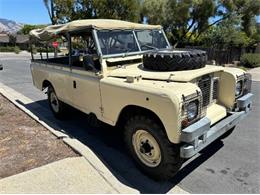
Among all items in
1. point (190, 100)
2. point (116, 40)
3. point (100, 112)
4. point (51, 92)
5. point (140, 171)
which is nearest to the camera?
point (190, 100)

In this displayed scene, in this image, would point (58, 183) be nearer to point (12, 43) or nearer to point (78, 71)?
point (78, 71)

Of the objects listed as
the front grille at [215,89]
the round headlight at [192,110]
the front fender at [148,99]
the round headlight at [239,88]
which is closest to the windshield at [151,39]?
the front fender at [148,99]

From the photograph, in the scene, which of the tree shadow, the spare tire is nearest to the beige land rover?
the spare tire

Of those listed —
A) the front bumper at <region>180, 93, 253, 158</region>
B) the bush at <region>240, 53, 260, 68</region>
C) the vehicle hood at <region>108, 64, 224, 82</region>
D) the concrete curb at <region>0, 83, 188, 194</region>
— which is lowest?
the bush at <region>240, 53, 260, 68</region>

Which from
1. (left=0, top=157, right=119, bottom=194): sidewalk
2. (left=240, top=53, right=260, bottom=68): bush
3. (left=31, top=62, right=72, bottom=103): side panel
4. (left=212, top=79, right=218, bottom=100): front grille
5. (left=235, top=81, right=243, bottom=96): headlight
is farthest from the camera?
(left=240, top=53, right=260, bottom=68): bush

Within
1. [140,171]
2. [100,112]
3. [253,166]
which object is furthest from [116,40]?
[253,166]

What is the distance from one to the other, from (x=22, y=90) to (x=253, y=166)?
8.70 meters

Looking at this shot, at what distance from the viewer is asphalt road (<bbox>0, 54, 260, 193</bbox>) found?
3.59 meters

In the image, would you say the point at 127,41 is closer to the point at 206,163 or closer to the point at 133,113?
the point at 133,113

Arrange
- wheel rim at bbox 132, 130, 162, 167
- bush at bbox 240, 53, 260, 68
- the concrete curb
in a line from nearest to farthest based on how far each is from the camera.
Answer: the concrete curb
wheel rim at bbox 132, 130, 162, 167
bush at bbox 240, 53, 260, 68

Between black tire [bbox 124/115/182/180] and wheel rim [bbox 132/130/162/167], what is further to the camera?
wheel rim [bbox 132/130/162/167]

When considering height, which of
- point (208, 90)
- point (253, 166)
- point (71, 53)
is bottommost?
point (253, 166)

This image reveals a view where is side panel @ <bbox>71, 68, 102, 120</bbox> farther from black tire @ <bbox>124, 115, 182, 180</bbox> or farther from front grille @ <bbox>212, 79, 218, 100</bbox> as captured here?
front grille @ <bbox>212, 79, 218, 100</bbox>

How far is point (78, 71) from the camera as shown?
4996mm
